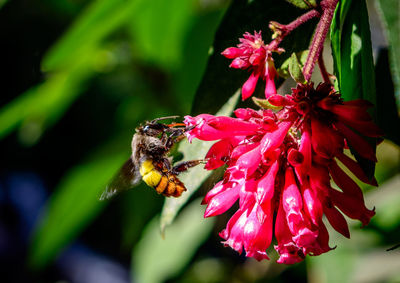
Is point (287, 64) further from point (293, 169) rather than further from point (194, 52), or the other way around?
point (194, 52)

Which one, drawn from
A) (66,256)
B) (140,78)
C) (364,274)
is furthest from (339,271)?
(66,256)

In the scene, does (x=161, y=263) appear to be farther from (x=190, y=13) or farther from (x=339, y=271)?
(x=190, y=13)

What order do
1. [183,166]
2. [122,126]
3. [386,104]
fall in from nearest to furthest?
1. [386,104]
2. [183,166]
3. [122,126]

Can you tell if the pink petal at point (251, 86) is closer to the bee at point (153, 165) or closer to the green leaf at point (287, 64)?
the green leaf at point (287, 64)

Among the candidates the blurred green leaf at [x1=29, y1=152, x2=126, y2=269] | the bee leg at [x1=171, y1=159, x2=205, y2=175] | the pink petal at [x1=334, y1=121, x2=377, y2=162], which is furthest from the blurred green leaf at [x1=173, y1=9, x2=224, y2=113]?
the pink petal at [x1=334, y1=121, x2=377, y2=162]

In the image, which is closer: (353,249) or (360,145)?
(360,145)

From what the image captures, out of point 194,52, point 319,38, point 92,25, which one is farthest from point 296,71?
point 194,52
